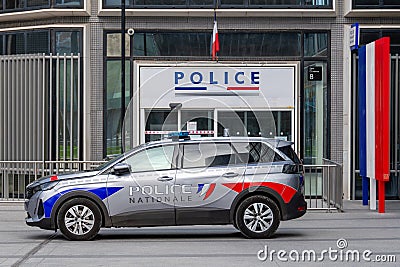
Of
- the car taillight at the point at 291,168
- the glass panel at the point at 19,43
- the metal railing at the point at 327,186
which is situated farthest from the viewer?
the glass panel at the point at 19,43

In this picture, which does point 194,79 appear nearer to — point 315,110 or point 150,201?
point 315,110

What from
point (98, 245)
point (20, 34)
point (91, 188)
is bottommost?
point (98, 245)

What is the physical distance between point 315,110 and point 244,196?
7896 mm

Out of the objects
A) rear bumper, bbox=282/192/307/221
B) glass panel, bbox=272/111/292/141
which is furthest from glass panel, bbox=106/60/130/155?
rear bumper, bbox=282/192/307/221

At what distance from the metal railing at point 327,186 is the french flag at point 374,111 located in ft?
2.96

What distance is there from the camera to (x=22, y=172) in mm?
19875

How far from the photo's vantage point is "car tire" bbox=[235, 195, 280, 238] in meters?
13.3

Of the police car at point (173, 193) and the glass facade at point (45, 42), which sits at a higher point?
the glass facade at point (45, 42)

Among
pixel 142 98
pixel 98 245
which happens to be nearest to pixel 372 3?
pixel 142 98

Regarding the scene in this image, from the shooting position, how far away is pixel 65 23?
806 inches

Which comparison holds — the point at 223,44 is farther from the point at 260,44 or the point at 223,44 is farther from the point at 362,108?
the point at 362,108

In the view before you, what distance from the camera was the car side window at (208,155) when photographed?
13.4 meters

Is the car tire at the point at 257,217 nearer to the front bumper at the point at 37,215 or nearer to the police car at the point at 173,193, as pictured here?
the police car at the point at 173,193

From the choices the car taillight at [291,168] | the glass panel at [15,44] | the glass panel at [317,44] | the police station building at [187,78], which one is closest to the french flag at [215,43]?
the police station building at [187,78]
